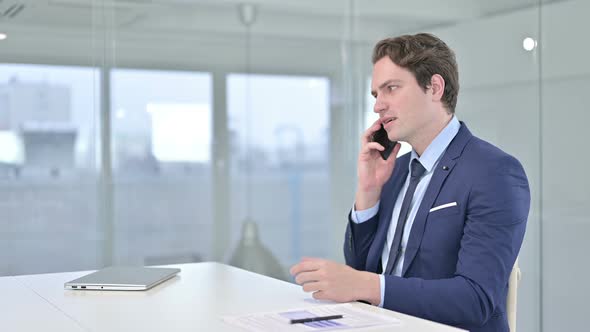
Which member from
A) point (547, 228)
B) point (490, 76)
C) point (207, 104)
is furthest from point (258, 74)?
point (547, 228)

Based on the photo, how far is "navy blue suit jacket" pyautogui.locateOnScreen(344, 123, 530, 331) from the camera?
2.25 m

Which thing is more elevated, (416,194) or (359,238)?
(416,194)

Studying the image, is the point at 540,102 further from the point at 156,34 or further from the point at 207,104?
the point at 156,34

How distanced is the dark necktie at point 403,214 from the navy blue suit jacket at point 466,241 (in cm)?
8

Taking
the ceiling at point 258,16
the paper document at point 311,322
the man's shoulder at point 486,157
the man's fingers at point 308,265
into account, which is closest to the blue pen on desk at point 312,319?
the paper document at point 311,322

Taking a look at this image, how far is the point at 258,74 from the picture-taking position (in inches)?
205

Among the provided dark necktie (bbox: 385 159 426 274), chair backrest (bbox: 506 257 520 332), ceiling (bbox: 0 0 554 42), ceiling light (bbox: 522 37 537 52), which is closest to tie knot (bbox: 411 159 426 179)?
dark necktie (bbox: 385 159 426 274)

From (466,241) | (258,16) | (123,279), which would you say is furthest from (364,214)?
(258,16)

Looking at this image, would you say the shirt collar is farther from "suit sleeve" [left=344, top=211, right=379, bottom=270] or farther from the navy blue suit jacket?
"suit sleeve" [left=344, top=211, right=379, bottom=270]

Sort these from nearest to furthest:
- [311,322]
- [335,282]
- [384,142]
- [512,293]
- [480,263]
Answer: [311,322] → [335,282] → [480,263] → [512,293] → [384,142]

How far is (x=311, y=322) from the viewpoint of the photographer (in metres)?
1.92

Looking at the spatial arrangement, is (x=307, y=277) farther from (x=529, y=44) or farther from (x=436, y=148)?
(x=529, y=44)

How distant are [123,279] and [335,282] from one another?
2.39 ft

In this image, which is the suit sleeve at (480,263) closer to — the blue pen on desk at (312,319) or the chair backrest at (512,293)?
the chair backrest at (512,293)
